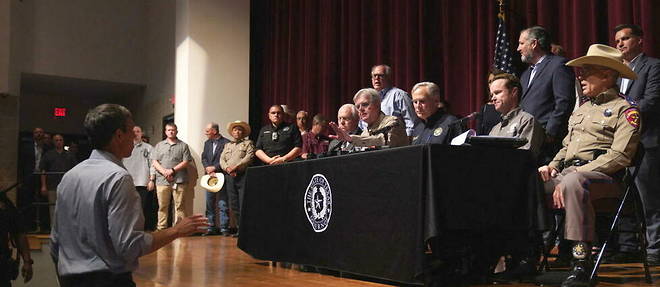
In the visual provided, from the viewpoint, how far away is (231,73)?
9.11 meters

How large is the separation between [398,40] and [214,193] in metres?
2.96

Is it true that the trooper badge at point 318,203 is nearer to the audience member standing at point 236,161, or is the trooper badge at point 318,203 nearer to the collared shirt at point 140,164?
the audience member standing at point 236,161

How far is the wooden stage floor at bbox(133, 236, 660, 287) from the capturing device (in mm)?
3188

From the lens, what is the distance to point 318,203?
3.46m

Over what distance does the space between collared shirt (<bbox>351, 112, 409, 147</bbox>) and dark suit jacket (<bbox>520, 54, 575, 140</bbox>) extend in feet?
2.50

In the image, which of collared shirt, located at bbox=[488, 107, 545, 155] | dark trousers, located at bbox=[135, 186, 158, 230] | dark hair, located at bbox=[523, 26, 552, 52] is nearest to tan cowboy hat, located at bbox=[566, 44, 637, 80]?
collared shirt, located at bbox=[488, 107, 545, 155]

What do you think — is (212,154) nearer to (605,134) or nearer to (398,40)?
(398,40)

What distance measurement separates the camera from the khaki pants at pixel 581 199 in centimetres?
271

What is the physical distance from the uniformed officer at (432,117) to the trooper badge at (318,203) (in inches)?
23.3

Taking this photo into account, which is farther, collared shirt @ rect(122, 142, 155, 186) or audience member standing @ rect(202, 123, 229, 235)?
collared shirt @ rect(122, 142, 155, 186)

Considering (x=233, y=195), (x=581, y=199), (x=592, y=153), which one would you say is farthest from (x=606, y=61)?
(x=233, y=195)

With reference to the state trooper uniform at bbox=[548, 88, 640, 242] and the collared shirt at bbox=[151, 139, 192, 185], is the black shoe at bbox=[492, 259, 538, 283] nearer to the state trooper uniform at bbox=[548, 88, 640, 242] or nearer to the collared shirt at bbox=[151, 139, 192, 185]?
the state trooper uniform at bbox=[548, 88, 640, 242]

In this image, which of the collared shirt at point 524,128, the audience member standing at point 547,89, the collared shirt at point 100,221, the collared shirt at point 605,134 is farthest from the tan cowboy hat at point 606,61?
the collared shirt at point 100,221

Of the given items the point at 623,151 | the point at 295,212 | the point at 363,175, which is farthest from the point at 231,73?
the point at 623,151
